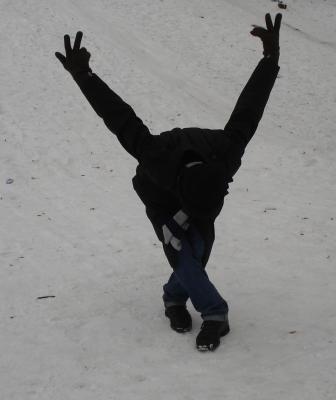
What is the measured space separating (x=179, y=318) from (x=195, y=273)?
0.55 m

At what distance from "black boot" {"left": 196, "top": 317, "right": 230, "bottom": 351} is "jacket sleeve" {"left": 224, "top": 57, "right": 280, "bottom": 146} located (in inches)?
49.1

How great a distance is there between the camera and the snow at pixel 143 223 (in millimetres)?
3617

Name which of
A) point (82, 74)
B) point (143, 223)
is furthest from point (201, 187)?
point (143, 223)

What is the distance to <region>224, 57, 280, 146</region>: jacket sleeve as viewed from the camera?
143 inches

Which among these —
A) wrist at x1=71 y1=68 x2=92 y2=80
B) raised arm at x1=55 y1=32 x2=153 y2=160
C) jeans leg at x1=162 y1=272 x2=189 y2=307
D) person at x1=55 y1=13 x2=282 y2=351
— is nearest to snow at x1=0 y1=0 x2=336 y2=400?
jeans leg at x1=162 y1=272 x2=189 y2=307

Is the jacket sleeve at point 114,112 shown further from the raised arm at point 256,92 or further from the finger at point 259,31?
the finger at point 259,31

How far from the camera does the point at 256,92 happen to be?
367 cm

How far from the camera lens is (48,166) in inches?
340

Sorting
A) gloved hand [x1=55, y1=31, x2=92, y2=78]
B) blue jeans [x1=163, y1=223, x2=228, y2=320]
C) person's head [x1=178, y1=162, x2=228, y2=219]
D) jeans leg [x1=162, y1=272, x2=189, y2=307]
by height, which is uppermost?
gloved hand [x1=55, y1=31, x2=92, y2=78]

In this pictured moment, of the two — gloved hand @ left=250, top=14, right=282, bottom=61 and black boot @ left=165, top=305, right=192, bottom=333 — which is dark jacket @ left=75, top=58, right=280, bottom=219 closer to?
gloved hand @ left=250, top=14, right=282, bottom=61

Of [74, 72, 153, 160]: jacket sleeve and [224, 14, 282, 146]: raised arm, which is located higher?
[224, 14, 282, 146]: raised arm

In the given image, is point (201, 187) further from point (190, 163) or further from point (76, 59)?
point (76, 59)

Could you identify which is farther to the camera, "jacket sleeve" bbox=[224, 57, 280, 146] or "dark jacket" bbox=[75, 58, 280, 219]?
"jacket sleeve" bbox=[224, 57, 280, 146]

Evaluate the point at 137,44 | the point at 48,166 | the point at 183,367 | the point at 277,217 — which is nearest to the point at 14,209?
the point at 48,166
